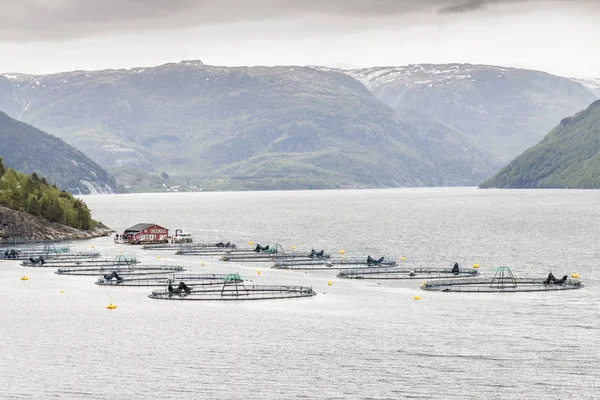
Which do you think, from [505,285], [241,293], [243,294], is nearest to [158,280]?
[241,293]

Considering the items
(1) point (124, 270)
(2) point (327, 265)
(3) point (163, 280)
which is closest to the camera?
(3) point (163, 280)

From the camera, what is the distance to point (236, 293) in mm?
146875

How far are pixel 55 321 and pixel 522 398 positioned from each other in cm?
6960

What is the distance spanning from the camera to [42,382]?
89.5 m

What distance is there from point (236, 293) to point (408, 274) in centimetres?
4223

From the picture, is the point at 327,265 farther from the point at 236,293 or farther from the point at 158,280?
the point at 236,293

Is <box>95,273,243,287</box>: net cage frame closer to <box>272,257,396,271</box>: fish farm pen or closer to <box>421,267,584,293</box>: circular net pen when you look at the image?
<box>272,257,396,271</box>: fish farm pen

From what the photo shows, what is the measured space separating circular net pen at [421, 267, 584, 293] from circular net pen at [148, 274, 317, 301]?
76.3 feet

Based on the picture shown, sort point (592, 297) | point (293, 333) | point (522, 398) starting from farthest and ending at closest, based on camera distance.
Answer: point (592, 297)
point (293, 333)
point (522, 398)

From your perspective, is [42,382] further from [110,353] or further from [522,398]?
[522,398]

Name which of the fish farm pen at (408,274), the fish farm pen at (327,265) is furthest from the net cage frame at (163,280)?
the fish farm pen at (408,274)

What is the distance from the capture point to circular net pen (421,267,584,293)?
149625 mm

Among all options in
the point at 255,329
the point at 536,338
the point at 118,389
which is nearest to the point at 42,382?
the point at 118,389

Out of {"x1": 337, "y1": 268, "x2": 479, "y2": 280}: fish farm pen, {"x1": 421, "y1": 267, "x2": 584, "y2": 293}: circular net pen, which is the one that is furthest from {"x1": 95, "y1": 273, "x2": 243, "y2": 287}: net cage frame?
{"x1": 421, "y1": 267, "x2": 584, "y2": 293}: circular net pen
